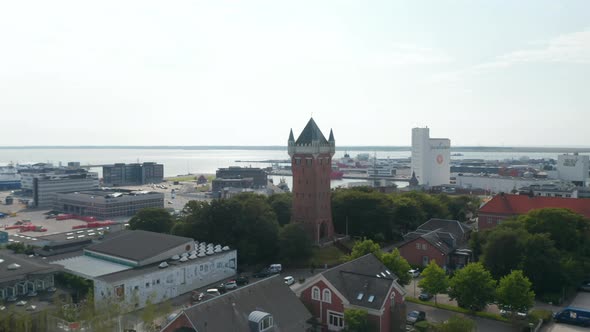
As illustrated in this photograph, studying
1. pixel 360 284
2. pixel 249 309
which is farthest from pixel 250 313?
pixel 360 284

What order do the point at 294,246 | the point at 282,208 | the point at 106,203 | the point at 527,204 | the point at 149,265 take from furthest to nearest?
the point at 106,203, the point at 282,208, the point at 527,204, the point at 294,246, the point at 149,265

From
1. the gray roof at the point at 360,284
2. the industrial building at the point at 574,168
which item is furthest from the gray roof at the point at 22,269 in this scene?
the industrial building at the point at 574,168

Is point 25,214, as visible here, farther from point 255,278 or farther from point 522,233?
point 522,233

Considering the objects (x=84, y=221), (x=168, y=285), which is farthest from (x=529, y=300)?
(x=84, y=221)

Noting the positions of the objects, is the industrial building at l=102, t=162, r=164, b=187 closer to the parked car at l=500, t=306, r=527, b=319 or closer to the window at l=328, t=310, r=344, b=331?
the window at l=328, t=310, r=344, b=331

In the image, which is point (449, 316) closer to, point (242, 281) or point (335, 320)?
point (335, 320)
